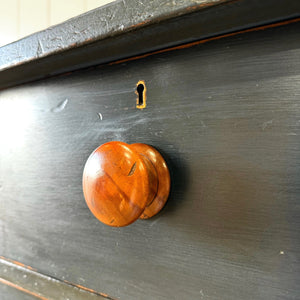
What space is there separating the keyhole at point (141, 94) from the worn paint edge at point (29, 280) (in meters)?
0.19

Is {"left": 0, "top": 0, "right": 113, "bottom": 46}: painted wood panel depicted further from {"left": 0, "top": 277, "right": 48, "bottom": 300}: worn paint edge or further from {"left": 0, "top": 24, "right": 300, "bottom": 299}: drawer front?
{"left": 0, "top": 277, "right": 48, "bottom": 300}: worn paint edge

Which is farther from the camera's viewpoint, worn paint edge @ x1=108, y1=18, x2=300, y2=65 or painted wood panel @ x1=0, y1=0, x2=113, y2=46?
painted wood panel @ x1=0, y1=0, x2=113, y2=46

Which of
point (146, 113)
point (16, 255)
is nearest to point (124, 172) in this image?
point (146, 113)

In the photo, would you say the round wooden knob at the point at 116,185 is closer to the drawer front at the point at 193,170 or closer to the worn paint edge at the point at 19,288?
the drawer front at the point at 193,170

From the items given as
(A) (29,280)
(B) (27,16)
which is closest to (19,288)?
(A) (29,280)

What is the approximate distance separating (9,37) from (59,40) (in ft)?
1.68

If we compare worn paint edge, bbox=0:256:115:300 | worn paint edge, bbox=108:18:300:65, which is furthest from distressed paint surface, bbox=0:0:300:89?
worn paint edge, bbox=0:256:115:300

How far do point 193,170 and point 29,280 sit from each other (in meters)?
0.25

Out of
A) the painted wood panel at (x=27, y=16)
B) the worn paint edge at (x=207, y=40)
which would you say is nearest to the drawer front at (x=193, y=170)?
the worn paint edge at (x=207, y=40)

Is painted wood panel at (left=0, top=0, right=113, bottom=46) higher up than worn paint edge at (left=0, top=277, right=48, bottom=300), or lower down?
higher up

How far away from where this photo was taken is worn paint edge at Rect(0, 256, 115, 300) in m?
0.31

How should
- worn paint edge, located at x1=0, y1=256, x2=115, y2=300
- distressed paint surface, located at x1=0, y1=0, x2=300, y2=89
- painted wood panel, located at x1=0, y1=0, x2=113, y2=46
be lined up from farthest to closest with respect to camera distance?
1. painted wood panel, located at x1=0, y1=0, x2=113, y2=46
2. worn paint edge, located at x1=0, y1=256, x2=115, y2=300
3. distressed paint surface, located at x1=0, y1=0, x2=300, y2=89

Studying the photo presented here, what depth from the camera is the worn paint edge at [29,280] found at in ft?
1.00

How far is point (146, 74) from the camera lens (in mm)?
271
